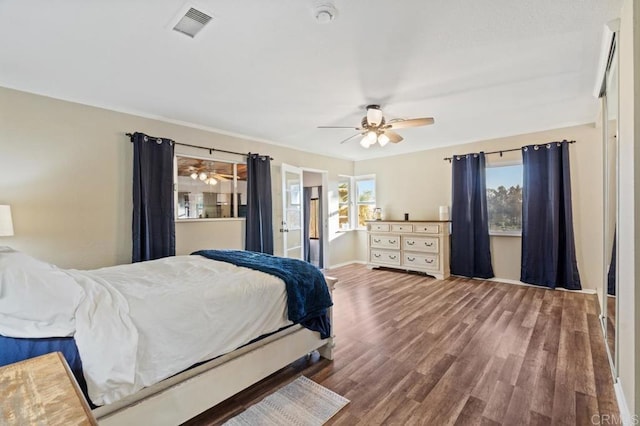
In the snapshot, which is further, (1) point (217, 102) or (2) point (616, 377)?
(1) point (217, 102)

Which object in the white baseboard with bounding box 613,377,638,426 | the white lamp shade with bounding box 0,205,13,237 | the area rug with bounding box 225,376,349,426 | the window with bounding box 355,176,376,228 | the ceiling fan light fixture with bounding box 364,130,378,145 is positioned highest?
the ceiling fan light fixture with bounding box 364,130,378,145

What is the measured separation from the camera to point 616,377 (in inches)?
77.4

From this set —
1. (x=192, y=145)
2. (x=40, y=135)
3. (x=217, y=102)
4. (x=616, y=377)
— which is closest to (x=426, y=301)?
(x=616, y=377)

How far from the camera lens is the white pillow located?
1301mm

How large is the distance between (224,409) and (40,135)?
312cm

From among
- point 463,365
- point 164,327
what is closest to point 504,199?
point 463,365

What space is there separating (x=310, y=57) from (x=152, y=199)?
8.30 ft

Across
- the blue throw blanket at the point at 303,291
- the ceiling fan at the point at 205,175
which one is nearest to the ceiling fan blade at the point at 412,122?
the blue throw blanket at the point at 303,291

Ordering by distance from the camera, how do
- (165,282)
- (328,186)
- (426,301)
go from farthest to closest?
(328,186) → (426,301) → (165,282)

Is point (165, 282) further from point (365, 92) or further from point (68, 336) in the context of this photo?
point (365, 92)

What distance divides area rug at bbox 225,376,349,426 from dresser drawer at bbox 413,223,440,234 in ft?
12.4

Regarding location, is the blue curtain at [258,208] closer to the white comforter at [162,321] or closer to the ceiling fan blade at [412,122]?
the white comforter at [162,321]

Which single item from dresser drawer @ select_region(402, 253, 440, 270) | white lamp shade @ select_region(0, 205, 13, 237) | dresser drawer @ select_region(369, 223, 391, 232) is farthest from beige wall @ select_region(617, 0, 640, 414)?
white lamp shade @ select_region(0, 205, 13, 237)

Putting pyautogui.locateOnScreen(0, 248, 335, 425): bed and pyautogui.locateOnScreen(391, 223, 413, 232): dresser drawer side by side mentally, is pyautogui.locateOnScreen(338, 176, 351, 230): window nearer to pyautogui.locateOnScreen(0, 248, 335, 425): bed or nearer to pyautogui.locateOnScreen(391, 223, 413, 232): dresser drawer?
pyautogui.locateOnScreen(391, 223, 413, 232): dresser drawer
